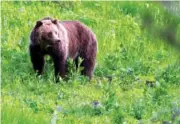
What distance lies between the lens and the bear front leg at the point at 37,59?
855 cm

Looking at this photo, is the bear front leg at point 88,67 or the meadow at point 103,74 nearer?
the meadow at point 103,74

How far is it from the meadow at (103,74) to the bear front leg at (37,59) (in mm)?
118

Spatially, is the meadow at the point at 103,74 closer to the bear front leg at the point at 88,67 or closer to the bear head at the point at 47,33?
the bear front leg at the point at 88,67

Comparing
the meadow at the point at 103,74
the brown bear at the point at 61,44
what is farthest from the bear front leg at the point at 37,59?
the meadow at the point at 103,74

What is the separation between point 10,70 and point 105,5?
182 inches

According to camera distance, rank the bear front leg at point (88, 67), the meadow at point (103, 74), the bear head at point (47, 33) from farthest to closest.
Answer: the bear front leg at point (88, 67) < the bear head at point (47, 33) < the meadow at point (103, 74)

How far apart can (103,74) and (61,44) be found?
134cm

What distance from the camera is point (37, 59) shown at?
8.62 m

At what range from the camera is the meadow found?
21.1ft

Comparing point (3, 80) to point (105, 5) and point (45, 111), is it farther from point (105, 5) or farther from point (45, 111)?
point (105, 5)

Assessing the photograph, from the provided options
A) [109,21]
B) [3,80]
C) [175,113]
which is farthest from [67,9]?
[175,113]

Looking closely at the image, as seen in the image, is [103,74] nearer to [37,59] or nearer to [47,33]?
[37,59]

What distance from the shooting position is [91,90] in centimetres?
837

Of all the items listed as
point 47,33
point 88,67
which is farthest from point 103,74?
point 47,33
